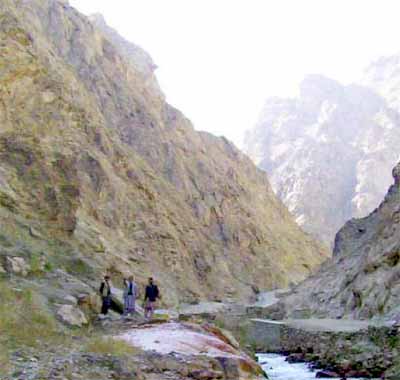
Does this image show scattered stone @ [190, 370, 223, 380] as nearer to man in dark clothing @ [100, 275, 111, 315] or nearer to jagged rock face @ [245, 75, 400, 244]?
man in dark clothing @ [100, 275, 111, 315]

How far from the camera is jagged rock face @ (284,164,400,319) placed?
1286 inches

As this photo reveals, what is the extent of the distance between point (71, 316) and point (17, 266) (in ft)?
9.85

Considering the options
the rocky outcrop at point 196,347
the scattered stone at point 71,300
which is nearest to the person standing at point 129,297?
the scattered stone at point 71,300

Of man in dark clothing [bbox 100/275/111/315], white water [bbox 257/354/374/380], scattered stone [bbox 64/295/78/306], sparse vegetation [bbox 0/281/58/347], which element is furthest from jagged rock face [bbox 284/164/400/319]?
sparse vegetation [bbox 0/281/58/347]

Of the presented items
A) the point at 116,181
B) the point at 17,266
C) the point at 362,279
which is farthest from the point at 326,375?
the point at 116,181

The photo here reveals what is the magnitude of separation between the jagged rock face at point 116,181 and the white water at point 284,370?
22.9ft

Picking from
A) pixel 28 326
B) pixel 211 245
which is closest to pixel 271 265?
pixel 211 245

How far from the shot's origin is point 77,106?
1959 inches

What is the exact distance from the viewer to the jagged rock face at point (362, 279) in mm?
32656

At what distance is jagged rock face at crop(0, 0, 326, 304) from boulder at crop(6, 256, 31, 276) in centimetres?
38

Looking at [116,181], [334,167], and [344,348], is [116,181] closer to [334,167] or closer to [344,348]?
[344,348]

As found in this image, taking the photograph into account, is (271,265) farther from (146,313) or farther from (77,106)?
(146,313)

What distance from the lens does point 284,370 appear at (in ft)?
70.0

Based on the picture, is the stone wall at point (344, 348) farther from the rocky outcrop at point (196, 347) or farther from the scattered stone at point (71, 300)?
the scattered stone at point (71, 300)
